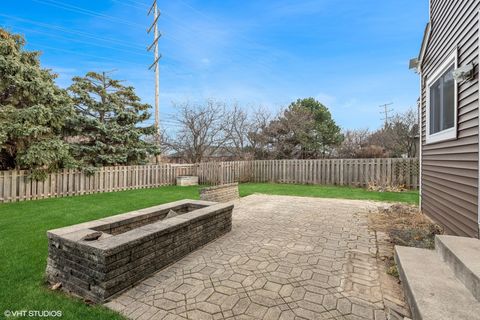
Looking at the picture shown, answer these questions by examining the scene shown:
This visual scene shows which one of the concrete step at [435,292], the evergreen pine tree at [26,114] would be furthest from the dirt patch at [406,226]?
the evergreen pine tree at [26,114]

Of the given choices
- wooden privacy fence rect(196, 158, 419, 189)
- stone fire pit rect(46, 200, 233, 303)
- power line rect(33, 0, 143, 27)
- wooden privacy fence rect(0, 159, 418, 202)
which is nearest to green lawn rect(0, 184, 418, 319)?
stone fire pit rect(46, 200, 233, 303)

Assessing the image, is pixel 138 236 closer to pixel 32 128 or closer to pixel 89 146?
pixel 32 128

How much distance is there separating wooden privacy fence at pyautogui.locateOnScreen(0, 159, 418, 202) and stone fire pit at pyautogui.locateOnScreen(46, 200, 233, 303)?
638 centimetres

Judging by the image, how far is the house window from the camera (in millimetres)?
3766

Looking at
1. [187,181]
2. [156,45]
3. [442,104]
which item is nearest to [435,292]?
[442,104]

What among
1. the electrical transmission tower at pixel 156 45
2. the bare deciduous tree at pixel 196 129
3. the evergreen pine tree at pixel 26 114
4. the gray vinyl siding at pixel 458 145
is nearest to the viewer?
the gray vinyl siding at pixel 458 145

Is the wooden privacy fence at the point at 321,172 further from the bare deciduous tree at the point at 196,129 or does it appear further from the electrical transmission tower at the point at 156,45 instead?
the electrical transmission tower at the point at 156,45

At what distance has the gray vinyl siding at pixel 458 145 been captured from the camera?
302 cm

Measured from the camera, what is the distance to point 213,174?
1172cm

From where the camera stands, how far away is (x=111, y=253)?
7.14 feet

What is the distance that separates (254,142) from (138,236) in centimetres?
1525

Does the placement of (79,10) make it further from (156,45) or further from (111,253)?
(111,253)

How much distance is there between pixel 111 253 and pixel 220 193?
473 centimetres

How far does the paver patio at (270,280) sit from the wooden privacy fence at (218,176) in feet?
21.4
